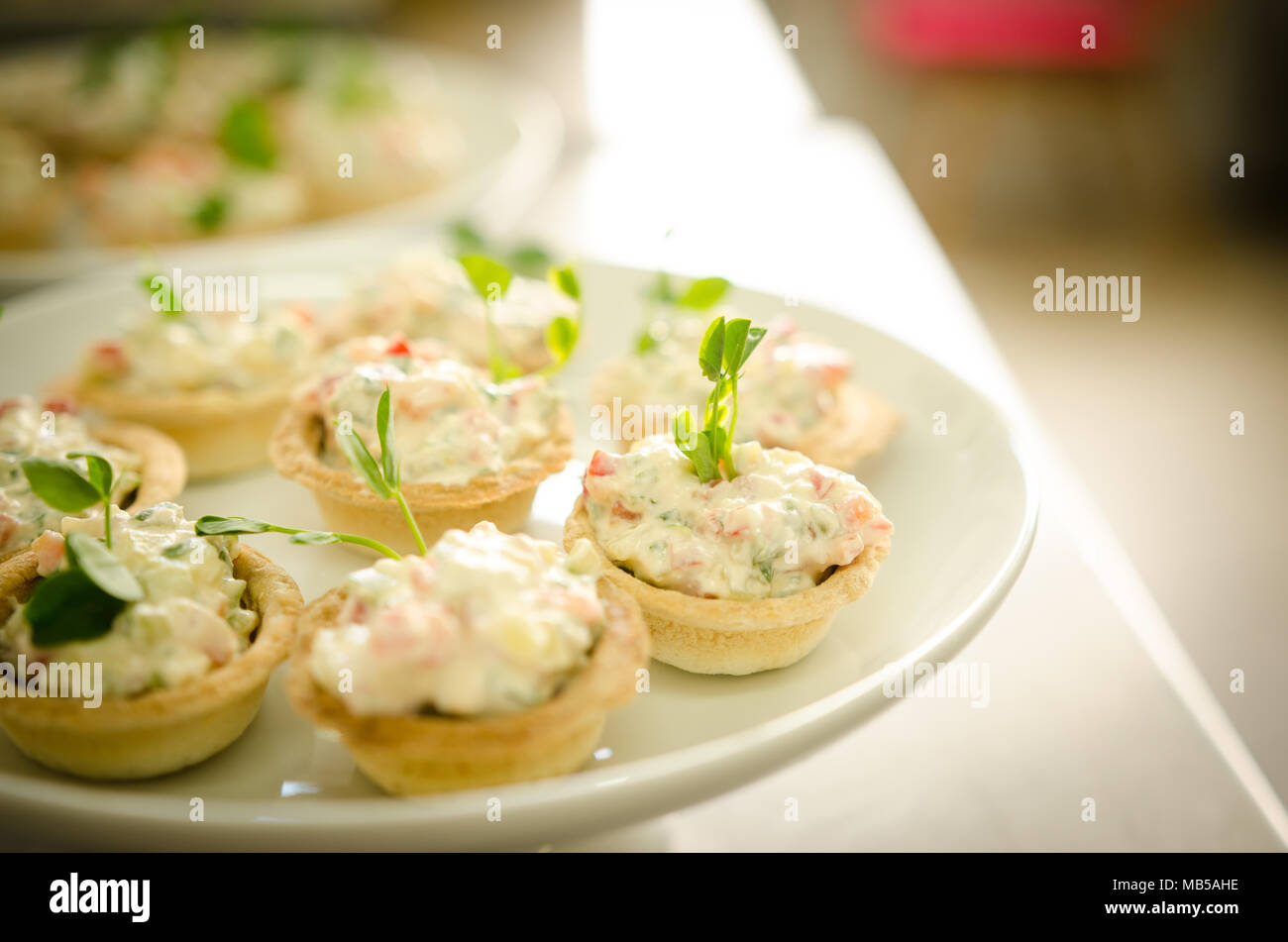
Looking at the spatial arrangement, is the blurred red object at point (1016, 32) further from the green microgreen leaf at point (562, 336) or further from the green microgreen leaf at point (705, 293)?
the green microgreen leaf at point (562, 336)

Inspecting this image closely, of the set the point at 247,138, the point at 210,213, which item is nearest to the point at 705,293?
the point at 210,213

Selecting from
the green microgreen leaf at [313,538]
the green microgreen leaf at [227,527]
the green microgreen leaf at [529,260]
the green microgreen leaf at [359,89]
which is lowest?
the green microgreen leaf at [313,538]

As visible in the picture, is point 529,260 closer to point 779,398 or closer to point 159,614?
point 779,398

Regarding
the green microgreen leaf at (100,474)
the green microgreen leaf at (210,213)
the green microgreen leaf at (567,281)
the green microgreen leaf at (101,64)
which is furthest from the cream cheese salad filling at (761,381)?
the green microgreen leaf at (101,64)

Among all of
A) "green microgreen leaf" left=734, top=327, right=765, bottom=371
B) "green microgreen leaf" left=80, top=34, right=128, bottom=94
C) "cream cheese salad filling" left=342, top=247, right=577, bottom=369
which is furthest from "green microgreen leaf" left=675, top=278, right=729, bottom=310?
"green microgreen leaf" left=80, top=34, right=128, bottom=94

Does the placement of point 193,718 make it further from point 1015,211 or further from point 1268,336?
point 1015,211

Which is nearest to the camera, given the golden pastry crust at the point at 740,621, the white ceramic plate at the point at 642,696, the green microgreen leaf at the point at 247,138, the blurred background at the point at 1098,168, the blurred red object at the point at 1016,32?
the white ceramic plate at the point at 642,696

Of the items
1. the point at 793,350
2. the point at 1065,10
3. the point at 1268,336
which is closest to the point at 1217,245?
the point at 1268,336
